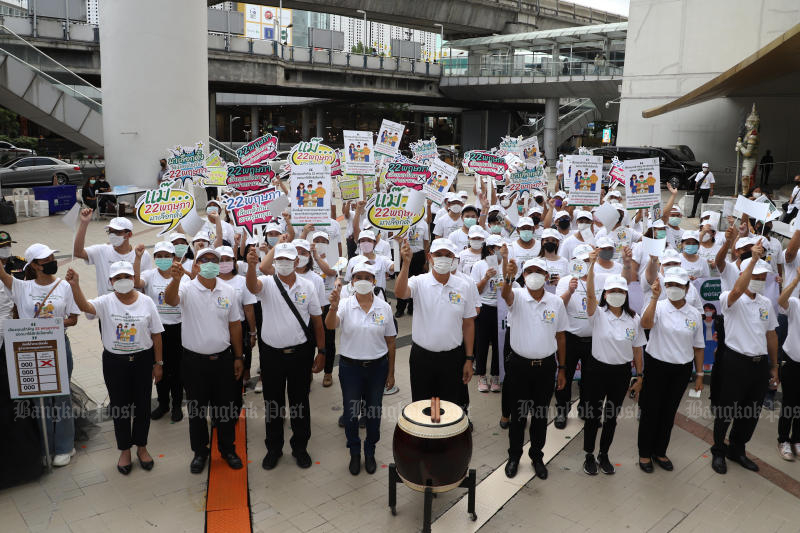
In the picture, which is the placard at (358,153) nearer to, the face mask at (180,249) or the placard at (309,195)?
the placard at (309,195)

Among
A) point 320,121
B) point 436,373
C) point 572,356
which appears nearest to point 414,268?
point 572,356

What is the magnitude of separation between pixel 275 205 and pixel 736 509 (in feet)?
19.0

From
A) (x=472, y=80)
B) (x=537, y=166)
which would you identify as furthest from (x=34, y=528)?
(x=472, y=80)

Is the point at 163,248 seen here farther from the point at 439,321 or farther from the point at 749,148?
the point at 749,148

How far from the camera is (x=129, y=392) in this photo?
602 cm

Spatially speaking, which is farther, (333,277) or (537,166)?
(537,166)

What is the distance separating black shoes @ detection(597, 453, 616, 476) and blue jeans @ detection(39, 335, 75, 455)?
5292 millimetres

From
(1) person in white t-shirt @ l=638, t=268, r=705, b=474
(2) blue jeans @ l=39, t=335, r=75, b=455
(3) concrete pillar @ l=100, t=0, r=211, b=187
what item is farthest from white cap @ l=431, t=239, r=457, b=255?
(3) concrete pillar @ l=100, t=0, r=211, b=187

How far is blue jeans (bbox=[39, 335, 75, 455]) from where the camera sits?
6.12 m

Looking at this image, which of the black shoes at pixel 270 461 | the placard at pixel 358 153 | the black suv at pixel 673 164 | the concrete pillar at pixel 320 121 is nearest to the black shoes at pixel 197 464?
the black shoes at pixel 270 461

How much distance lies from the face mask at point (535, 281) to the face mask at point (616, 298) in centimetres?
65

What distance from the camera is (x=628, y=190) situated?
32.8 ft

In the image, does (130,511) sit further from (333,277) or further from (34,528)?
(333,277)

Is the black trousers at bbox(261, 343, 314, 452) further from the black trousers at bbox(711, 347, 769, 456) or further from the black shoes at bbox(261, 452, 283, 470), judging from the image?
the black trousers at bbox(711, 347, 769, 456)
